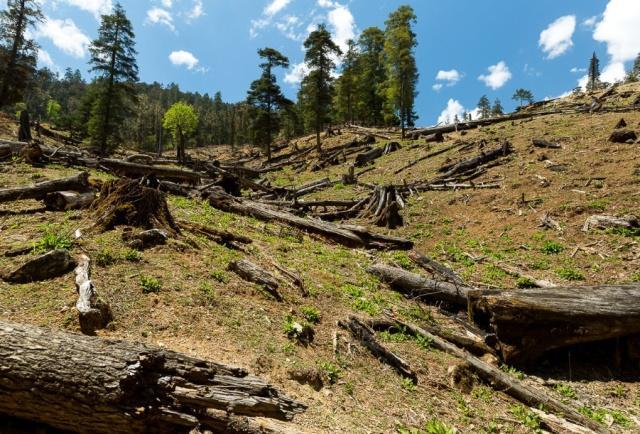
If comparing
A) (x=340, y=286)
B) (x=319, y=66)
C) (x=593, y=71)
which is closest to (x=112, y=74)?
(x=319, y=66)

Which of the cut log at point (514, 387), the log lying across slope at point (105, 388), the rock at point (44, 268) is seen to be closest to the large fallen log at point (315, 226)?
the cut log at point (514, 387)

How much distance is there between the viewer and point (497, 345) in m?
7.93

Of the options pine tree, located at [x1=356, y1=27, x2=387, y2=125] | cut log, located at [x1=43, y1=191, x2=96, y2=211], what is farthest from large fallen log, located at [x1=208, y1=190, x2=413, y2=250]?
pine tree, located at [x1=356, y1=27, x2=387, y2=125]

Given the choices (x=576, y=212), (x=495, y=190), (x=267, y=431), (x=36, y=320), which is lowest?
(x=267, y=431)

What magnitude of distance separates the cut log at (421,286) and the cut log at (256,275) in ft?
11.7

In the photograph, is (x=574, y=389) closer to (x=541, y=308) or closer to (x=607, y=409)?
(x=607, y=409)

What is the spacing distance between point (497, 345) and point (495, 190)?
38.5ft

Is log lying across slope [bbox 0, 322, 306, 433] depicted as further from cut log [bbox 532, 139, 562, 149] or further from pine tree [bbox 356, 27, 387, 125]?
pine tree [bbox 356, 27, 387, 125]

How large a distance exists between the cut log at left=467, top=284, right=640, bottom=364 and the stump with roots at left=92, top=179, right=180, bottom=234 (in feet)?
26.5

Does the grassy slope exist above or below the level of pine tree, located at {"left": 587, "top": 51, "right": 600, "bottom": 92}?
below

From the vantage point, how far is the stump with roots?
9391 mm

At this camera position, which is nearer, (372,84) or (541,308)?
(541,308)

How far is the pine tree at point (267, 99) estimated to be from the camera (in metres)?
43.4

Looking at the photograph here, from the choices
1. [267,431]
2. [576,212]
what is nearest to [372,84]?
[576,212]
